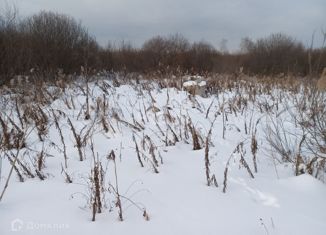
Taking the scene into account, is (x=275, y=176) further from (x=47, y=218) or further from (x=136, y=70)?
(x=136, y=70)

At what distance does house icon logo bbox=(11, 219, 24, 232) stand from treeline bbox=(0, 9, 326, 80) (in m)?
5.49

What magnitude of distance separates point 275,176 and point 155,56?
1226 centimetres

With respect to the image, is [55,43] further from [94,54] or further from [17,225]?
[17,225]

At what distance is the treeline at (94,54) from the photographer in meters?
7.59

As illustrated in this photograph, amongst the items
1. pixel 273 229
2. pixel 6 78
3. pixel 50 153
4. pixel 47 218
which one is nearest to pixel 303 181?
pixel 273 229

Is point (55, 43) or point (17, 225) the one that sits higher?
point (55, 43)

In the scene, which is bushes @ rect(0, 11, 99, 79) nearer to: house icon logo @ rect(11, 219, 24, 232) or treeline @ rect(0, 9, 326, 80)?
treeline @ rect(0, 9, 326, 80)

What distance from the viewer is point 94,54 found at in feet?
40.4

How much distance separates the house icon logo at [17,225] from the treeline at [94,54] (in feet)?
18.0

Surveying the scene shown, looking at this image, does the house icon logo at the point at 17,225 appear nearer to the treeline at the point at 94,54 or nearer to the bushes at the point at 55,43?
the treeline at the point at 94,54

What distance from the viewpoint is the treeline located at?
7594 millimetres

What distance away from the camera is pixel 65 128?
4531mm

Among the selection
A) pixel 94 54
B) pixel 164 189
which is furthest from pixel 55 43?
pixel 164 189

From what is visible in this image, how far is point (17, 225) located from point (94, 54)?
10874 millimetres
